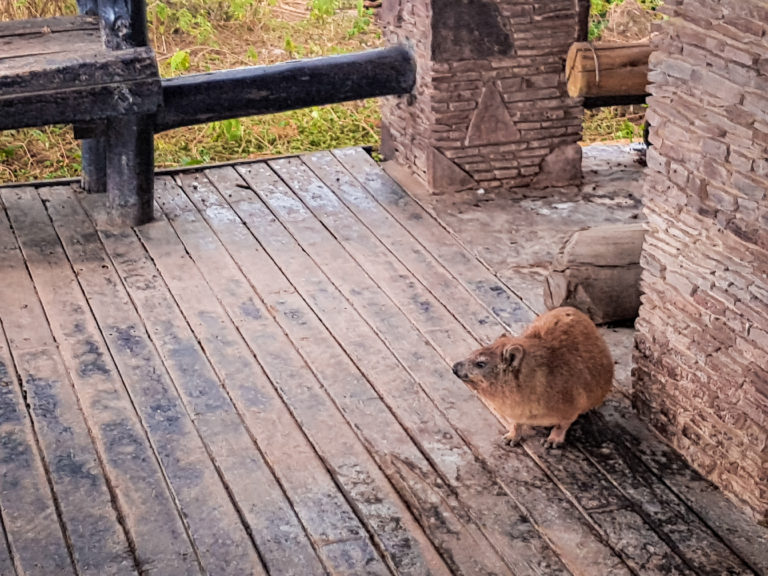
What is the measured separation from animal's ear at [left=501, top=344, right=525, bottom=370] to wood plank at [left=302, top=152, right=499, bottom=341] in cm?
104

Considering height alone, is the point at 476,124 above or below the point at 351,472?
above

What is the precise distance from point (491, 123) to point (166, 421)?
318 cm

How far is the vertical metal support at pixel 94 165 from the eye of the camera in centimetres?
736

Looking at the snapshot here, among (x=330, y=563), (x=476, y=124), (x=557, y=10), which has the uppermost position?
(x=557, y=10)

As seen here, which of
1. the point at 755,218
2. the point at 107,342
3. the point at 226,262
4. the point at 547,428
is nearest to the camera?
the point at 755,218

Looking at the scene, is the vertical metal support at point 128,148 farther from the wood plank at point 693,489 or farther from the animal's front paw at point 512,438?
the wood plank at point 693,489

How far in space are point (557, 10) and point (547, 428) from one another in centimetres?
309

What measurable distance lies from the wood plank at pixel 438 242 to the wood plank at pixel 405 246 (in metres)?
0.05

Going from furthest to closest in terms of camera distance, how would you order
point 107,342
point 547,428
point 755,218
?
point 107,342 < point 547,428 < point 755,218

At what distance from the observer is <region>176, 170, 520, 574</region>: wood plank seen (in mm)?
4383

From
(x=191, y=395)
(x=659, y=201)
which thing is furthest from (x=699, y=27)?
(x=191, y=395)

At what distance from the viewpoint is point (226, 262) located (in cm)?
661

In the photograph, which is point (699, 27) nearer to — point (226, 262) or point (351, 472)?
point (351, 472)

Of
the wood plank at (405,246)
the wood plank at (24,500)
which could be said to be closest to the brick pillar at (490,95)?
the wood plank at (405,246)
